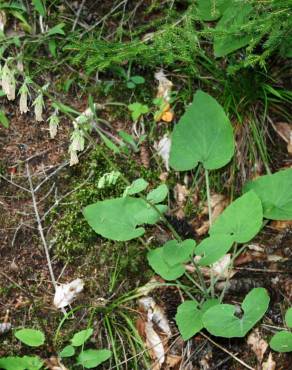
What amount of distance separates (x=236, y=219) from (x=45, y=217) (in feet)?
3.25

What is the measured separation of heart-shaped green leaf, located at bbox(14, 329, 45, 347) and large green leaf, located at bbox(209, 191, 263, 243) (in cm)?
88

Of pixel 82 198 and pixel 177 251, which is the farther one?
pixel 82 198

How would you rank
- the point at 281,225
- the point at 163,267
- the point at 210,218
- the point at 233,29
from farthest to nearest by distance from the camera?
1. the point at 281,225
2. the point at 210,218
3. the point at 163,267
4. the point at 233,29

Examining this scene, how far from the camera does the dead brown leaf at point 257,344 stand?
2612mm

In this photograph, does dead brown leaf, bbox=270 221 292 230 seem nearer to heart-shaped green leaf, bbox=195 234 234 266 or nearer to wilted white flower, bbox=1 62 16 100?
heart-shaped green leaf, bbox=195 234 234 266

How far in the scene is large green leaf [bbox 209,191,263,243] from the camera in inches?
101

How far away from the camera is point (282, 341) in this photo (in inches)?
96.4

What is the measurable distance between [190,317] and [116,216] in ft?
1.85

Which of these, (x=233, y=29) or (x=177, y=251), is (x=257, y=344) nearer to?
(x=177, y=251)

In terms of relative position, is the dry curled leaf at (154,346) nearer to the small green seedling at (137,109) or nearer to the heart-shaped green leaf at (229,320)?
the heart-shaped green leaf at (229,320)

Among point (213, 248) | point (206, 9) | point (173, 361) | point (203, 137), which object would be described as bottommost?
point (173, 361)

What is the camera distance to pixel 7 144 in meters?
3.18

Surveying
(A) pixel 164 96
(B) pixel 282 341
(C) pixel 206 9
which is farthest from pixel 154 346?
(C) pixel 206 9

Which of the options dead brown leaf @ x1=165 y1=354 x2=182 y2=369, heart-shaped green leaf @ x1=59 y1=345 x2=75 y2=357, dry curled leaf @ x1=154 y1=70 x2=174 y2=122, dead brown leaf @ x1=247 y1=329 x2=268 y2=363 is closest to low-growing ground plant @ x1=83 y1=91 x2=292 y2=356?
dead brown leaf @ x1=247 y1=329 x2=268 y2=363
